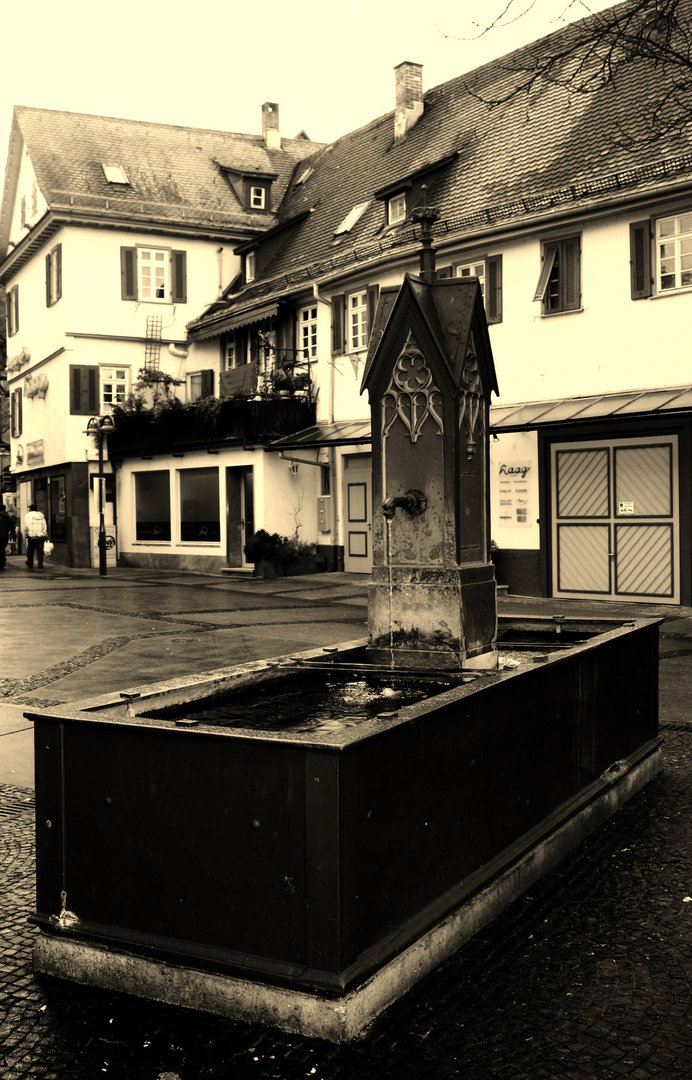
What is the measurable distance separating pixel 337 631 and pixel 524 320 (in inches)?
329

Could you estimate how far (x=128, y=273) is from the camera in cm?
3184

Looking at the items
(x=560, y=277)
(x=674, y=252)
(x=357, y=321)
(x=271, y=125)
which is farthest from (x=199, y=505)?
(x=271, y=125)

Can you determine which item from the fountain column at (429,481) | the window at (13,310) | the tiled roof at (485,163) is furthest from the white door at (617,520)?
the window at (13,310)

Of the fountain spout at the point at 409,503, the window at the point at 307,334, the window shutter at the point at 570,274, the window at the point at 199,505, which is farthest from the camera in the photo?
the window at the point at 199,505

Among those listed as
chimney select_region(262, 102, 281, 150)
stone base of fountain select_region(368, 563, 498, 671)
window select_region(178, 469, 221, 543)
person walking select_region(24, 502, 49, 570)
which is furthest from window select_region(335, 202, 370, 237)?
stone base of fountain select_region(368, 563, 498, 671)

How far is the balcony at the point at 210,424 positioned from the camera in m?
26.0

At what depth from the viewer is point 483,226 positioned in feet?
65.6

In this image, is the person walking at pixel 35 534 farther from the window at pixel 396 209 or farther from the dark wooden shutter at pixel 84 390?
the window at pixel 396 209

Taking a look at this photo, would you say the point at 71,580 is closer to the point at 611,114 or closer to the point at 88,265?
the point at 88,265

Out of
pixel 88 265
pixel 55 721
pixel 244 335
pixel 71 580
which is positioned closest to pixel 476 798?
pixel 55 721

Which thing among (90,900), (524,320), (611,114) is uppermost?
(611,114)

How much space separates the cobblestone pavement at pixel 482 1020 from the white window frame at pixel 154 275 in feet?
96.4

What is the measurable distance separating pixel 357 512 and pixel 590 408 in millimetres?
8517

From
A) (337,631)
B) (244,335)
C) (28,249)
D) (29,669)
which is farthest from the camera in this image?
(28,249)
